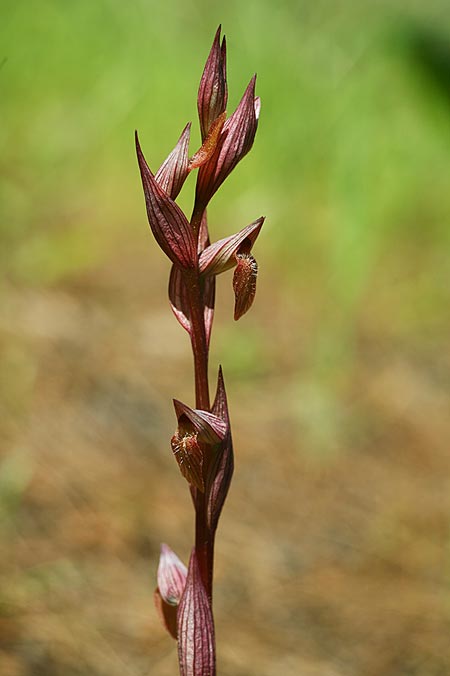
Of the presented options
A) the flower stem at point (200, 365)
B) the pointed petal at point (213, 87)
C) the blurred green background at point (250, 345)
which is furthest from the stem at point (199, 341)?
the blurred green background at point (250, 345)

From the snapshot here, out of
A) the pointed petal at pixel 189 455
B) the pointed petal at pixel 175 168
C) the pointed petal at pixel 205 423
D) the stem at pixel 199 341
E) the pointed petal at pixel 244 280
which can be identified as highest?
the pointed petal at pixel 175 168

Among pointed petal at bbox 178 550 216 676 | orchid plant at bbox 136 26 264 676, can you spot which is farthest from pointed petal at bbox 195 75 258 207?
pointed petal at bbox 178 550 216 676

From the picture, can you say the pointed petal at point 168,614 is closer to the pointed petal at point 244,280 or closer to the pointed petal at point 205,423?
the pointed petal at point 205,423

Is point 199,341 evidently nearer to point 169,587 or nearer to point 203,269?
point 203,269

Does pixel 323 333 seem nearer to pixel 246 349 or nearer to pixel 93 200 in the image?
pixel 246 349

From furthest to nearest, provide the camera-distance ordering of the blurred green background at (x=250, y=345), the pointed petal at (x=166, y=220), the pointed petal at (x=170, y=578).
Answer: the blurred green background at (x=250, y=345) → the pointed petal at (x=170, y=578) → the pointed petal at (x=166, y=220)

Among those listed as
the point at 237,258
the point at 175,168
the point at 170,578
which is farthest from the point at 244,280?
the point at 170,578

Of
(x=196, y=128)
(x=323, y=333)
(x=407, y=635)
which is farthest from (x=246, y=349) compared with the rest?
(x=196, y=128)
